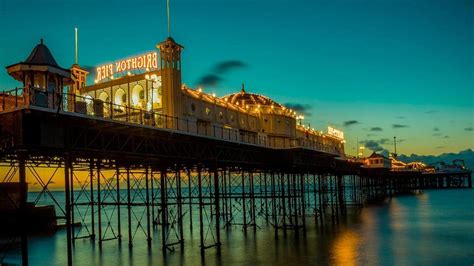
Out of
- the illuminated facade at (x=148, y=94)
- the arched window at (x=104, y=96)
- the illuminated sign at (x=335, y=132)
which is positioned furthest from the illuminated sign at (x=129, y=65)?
the illuminated sign at (x=335, y=132)

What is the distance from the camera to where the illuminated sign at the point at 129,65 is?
3284 centimetres

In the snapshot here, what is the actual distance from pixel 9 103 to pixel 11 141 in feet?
10.3

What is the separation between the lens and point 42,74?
20812 mm

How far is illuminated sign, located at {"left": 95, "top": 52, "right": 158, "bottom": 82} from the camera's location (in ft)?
108

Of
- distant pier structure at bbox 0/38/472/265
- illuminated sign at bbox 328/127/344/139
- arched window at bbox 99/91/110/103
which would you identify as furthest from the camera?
illuminated sign at bbox 328/127/344/139

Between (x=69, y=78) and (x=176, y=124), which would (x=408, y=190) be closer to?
(x=176, y=124)

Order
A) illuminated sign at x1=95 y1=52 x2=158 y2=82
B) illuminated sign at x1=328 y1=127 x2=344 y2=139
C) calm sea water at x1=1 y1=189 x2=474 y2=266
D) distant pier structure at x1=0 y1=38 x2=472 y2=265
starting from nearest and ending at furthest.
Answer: distant pier structure at x1=0 y1=38 x2=472 y2=265
calm sea water at x1=1 y1=189 x2=474 y2=266
illuminated sign at x1=95 y1=52 x2=158 y2=82
illuminated sign at x1=328 y1=127 x2=344 y2=139

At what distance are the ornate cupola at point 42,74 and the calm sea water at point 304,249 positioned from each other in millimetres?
13414

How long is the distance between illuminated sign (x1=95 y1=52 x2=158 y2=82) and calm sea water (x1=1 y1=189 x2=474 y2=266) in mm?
13727

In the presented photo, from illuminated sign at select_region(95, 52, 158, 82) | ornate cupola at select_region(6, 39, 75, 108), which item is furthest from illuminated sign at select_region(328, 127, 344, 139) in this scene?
ornate cupola at select_region(6, 39, 75, 108)

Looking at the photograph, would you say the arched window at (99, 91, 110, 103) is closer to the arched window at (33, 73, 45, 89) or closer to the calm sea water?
the calm sea water

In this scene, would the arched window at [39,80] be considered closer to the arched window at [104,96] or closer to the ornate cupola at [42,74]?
the ornate cupola at [42,74]

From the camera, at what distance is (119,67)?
3553 cm

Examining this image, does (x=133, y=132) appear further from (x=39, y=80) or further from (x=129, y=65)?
(x=129, y=65)
